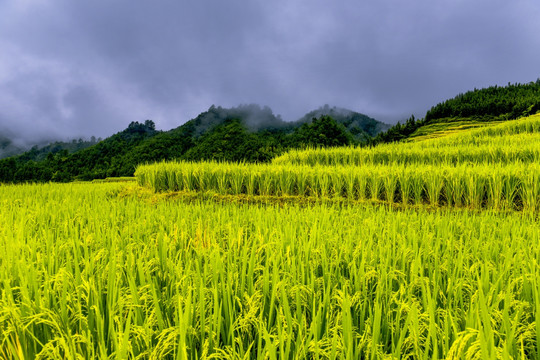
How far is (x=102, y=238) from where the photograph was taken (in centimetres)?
250

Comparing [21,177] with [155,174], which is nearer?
[155,174]

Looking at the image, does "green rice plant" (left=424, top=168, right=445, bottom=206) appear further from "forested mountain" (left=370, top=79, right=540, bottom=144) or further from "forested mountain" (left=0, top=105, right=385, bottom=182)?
"forested mountain" (left=370, top=79, right=540, bottom=144)

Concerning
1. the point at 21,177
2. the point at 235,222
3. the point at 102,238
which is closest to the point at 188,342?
the point at 102,238

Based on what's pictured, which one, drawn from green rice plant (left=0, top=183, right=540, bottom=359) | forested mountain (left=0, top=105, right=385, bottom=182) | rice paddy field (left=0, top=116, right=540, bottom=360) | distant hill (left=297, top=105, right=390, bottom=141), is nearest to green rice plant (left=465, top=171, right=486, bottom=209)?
rice paddy field (left=0, top=116, right=540, bottom=360)

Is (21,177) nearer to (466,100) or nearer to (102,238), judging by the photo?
(102,238)

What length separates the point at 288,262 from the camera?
1709 millimetres

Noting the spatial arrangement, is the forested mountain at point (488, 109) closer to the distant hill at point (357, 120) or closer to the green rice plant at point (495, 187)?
the distant hill at point (357, 120)

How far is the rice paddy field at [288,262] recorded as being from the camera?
1.08 meters

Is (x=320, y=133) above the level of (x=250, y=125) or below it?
below

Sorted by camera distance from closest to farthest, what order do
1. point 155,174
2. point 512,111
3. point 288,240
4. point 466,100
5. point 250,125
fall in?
point 288,240
point 155,174
point 512,111
point 466,100
point 250,125

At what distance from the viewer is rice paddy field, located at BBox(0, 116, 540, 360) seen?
1.08 meters

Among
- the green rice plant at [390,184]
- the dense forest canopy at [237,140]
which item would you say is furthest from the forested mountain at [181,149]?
the green rice plant at [390,184]

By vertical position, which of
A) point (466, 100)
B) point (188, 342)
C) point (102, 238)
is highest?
point (466, 100)

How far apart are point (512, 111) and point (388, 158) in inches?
1064
